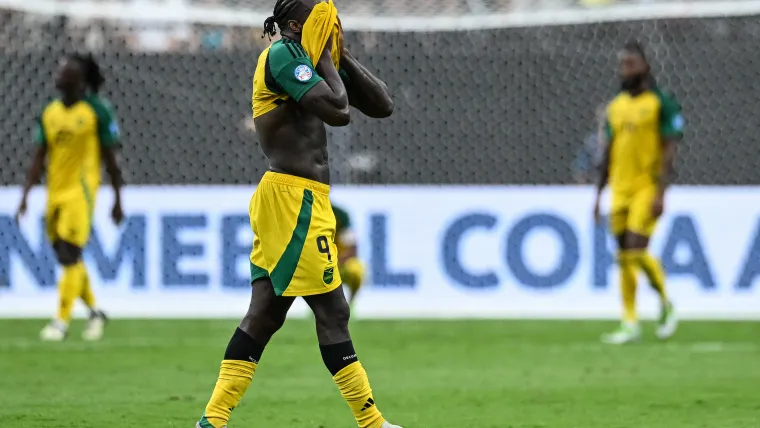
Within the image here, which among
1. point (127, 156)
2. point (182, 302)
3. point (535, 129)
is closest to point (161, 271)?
point (182, 302)

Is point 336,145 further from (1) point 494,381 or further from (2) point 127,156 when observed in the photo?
(1) point 494,381

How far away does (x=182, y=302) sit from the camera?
14648mm

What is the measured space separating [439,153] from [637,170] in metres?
3.09

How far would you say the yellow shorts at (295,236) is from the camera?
6133 millimetres

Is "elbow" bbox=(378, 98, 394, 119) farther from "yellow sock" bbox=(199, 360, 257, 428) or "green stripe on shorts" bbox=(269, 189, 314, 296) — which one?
"yellow sock" bbox=(199, 360, 257, 428)

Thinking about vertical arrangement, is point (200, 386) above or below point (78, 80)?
below

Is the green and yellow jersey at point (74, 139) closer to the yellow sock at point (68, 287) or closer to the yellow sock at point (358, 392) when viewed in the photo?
the yellow sock at point (68, 287)

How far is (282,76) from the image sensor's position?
595 cm

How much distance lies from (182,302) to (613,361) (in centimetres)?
537

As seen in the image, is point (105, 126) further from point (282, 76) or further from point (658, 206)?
point (282, 76)

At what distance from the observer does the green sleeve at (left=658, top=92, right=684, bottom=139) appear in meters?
12.3

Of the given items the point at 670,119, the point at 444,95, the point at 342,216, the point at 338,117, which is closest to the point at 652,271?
the point at 670,119

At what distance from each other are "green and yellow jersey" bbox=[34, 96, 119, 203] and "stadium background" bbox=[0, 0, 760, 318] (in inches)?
90.9

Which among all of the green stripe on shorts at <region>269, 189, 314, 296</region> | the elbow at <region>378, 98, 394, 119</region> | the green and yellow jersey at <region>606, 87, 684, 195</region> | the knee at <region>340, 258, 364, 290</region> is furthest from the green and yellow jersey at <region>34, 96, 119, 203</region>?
the green stripe on shorts at <region>269, 189, 314, 296</region>
